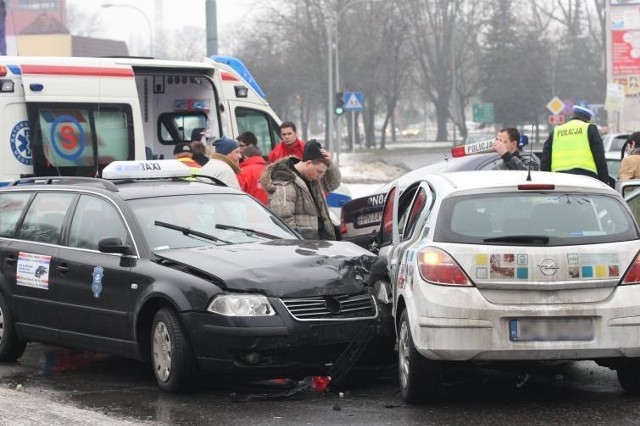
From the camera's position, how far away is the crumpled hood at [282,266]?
7.53 meters

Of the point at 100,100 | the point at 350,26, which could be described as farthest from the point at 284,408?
the point at 350,26

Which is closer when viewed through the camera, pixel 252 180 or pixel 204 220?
pixel 204 220

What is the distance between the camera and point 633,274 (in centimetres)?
698

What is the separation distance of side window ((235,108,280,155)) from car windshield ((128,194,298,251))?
6884 mm

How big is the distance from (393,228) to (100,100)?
241 inches

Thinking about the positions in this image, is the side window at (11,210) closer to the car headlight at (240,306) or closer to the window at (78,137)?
the car headlight at (240,306)

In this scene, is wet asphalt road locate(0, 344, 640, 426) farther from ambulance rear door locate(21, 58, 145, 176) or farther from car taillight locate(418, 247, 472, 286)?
ambulance rear door locate(21, 58, 145, 176)

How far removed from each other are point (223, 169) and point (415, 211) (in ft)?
12.7

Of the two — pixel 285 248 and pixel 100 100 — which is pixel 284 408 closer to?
pixel 285 248

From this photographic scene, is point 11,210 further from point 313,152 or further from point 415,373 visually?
point 415,373

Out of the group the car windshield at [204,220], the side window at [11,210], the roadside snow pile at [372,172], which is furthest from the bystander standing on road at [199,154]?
the roadside snow pile at [372,172]

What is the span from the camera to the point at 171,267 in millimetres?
7852

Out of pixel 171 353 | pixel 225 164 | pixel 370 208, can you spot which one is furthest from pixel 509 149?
pixel 171 353

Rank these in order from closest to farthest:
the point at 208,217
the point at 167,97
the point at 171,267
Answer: the point at 171,267, the point at 208,217, the point at 167,97
